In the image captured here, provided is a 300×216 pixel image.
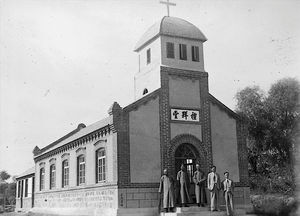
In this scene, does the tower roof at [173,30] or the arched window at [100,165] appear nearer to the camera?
the arched window at [100,165]

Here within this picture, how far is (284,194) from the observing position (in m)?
25.9

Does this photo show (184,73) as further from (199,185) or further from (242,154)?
(199,185)

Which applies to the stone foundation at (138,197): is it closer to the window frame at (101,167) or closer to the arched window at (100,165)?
the window frame at (101,167)

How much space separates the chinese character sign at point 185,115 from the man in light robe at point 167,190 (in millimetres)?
3197

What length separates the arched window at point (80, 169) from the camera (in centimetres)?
2305

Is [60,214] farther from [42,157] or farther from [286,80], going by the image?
[286,80]

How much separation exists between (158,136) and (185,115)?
1896 mm

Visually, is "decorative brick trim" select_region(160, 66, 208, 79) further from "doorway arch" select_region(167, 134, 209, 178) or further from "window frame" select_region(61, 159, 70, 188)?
"window frame" select_region(61, 159, 70, 188)

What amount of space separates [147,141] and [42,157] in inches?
579

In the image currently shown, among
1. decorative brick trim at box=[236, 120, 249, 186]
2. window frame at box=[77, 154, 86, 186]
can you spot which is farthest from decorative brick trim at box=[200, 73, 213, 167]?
window frame at box=[77, 154, 86, 186]

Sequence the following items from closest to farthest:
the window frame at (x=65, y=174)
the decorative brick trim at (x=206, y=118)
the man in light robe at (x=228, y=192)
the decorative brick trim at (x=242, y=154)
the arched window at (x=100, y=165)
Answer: the man in light robe at (x=228, y=192), the arched window at (x=100, y=165), the decorative brick trim at (x=206, y=118), the decorative brick trim at (x=242, y=154), the window frame at (x=65, y=174)

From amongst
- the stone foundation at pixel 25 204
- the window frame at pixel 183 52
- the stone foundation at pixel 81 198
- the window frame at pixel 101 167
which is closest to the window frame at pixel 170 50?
the window frame at pixel 183 52

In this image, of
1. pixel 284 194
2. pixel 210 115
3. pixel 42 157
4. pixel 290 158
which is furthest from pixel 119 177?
pixel 290 158

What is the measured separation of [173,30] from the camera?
70.1 ft
